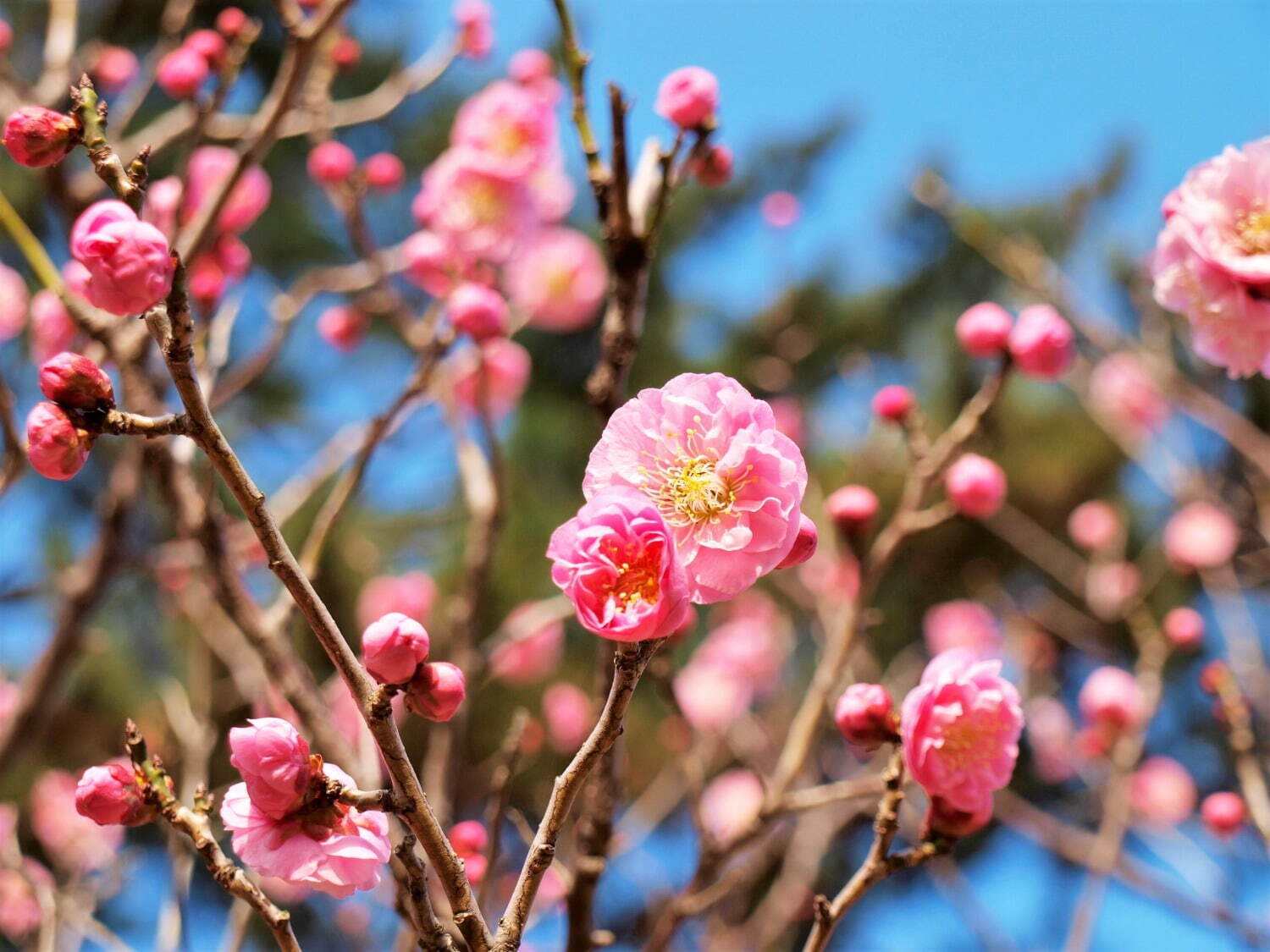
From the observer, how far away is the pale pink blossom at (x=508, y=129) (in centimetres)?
205

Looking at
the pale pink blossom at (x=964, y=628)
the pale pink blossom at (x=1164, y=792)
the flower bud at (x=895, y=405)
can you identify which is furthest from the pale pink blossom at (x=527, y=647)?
the pale pink blossom at (x=1164, y=792)

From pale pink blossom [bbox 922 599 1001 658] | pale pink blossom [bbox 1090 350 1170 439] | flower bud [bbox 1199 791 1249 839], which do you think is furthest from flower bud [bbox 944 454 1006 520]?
pale pink blossom [bbox 1090 350 1170 439]

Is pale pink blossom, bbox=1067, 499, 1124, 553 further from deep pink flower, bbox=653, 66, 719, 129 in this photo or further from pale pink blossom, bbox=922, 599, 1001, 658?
deep pink flower, bbox=653, 66, 719, 129

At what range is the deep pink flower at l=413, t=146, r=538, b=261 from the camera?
189 cm

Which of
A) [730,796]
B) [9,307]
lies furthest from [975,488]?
[730,796]

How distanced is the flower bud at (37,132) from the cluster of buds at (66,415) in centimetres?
15

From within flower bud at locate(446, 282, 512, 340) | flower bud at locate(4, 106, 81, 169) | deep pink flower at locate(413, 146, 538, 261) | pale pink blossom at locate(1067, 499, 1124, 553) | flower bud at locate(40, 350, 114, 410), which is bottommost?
pale pink blossom at locate(1067, 499, 1124, 553)

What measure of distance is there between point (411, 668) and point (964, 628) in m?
3.35

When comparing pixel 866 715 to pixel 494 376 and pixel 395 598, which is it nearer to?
pixel 494 376

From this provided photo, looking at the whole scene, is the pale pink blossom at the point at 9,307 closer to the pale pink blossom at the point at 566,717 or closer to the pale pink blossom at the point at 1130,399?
the pale pink blossom at the point at 566,717

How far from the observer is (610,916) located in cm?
369

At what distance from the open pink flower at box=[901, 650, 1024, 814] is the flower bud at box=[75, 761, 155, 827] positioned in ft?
1.80

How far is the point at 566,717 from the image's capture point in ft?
10.4

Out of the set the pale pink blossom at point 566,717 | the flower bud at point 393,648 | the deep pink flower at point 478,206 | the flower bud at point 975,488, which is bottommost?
the pale pink blossom at point 566,717
